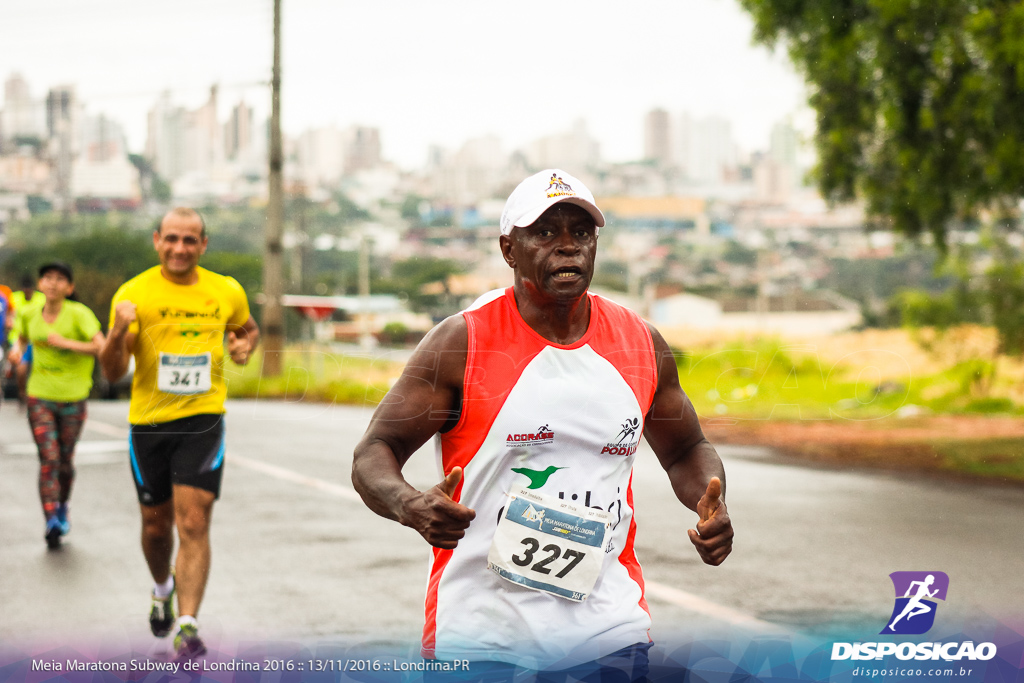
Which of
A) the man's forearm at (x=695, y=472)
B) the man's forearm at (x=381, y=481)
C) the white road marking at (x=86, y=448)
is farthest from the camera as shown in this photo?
the white road marking at (x=86, y=448)

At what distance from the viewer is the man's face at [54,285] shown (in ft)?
21.6

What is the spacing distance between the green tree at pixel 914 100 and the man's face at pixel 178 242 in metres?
5.44

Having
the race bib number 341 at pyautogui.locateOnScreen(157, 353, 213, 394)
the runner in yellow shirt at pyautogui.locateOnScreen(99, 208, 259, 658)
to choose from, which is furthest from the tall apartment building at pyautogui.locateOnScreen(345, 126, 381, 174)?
the race bib number 341 at pyautogui.locateOnScreen(157, 353, 213, 394)

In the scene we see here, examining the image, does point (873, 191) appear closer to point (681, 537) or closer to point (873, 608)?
point (681, 537)

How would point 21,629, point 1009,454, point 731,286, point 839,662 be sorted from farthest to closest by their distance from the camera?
point 731,286 → point 1009,454 → point 21,629 → point 839,662

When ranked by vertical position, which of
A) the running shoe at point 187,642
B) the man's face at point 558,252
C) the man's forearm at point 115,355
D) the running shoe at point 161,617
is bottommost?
the running shoe at point 161,617

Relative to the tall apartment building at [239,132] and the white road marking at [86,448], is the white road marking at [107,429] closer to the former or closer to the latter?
the white road marking at [86,448]

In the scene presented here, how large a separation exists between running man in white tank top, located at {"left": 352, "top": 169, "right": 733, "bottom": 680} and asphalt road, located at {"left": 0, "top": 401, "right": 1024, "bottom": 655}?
7.53ft

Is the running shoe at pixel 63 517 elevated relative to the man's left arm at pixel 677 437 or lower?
lower

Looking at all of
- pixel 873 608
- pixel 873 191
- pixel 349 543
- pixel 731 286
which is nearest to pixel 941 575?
pixel 873 608

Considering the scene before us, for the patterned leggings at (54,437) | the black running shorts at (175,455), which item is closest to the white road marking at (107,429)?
the patterned leggings at (54,437)

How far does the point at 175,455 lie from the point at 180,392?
254 millimetres

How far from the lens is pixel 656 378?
9.01ft

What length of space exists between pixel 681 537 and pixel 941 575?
1759 millimetres
